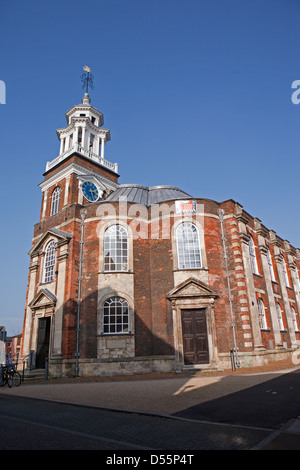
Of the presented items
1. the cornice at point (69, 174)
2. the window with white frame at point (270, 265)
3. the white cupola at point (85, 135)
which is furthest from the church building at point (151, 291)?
the white cupola at point (85, 135)

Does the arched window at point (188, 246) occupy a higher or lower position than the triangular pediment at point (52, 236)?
lower

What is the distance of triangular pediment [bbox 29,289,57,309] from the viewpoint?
18.7 metres

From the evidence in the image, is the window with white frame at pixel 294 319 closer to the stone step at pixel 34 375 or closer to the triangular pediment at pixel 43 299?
the triangular pediment at pixel 43 299

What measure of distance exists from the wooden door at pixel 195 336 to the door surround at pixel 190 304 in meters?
0.21

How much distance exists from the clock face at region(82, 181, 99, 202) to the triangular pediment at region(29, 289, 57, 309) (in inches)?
313

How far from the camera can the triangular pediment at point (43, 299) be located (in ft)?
61.4

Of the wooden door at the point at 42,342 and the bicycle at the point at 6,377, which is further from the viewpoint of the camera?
the wooden door at the point at 42,342

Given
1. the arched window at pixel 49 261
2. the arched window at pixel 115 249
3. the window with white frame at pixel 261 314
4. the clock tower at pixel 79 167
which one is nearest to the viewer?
the arched window at pixel 115 249

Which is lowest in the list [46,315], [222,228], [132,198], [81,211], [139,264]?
[46,315]

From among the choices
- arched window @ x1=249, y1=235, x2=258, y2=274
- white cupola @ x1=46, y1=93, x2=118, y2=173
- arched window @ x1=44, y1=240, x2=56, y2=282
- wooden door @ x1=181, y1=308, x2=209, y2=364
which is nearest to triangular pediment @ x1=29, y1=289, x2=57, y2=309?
arched window @ x1=44, y1=240, x2=56, y2=282

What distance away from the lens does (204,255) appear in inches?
728
